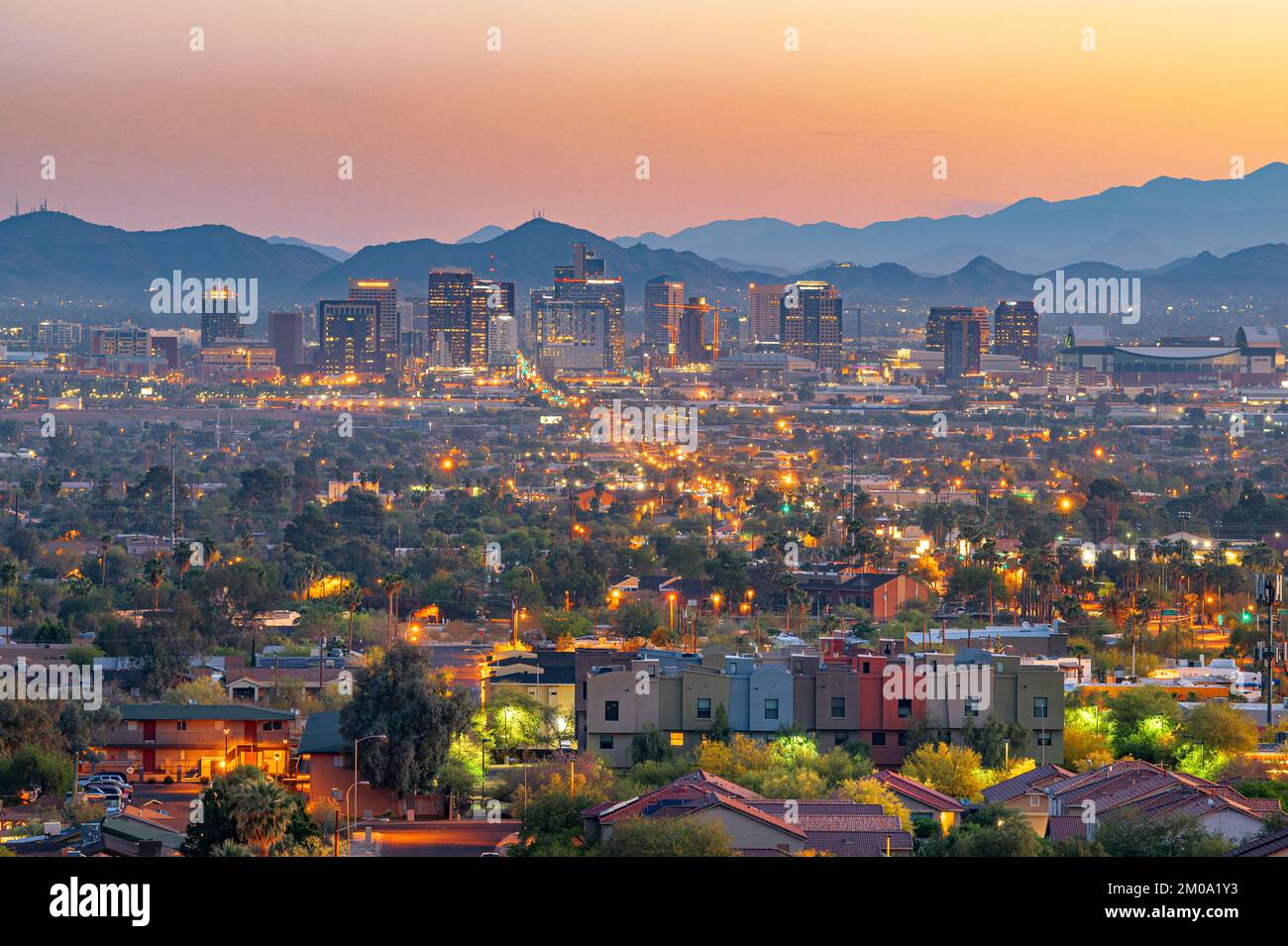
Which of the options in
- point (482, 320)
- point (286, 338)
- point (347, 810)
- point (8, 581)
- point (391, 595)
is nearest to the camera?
point (347, 810)

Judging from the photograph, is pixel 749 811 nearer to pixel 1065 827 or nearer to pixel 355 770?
pixel 1065 827

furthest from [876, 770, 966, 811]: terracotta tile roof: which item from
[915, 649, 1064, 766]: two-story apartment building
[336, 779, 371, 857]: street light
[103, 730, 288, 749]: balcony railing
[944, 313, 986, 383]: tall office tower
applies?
[944, 313, 986, 383]: tall office tower

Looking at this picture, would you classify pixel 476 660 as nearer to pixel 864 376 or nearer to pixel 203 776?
pixel 203 776

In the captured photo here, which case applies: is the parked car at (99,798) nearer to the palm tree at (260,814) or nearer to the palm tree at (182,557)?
the palm tree at (260,814)

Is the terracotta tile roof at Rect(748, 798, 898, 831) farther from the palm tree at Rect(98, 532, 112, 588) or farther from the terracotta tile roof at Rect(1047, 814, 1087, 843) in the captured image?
the palm tree at Rect(98, 532, 112, 588)

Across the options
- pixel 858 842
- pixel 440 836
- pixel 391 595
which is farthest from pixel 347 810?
pixel 391 595

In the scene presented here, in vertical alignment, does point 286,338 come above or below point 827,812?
above
